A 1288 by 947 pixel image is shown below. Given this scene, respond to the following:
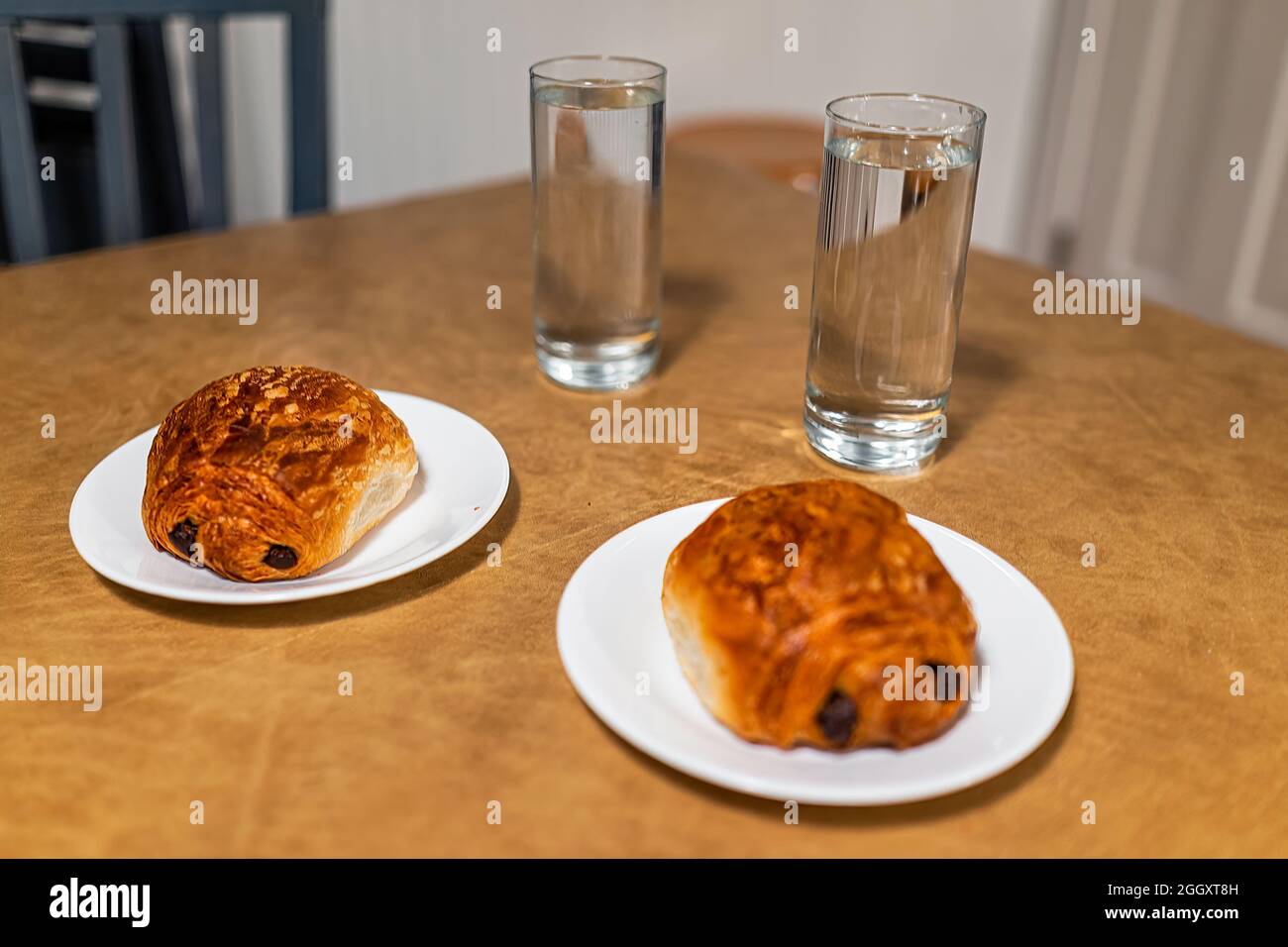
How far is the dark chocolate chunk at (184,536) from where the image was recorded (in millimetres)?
673

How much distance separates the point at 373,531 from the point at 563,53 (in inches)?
76.3

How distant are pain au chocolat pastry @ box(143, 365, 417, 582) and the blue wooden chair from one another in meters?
0.74

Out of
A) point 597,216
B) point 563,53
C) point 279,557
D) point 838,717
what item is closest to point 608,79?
point 597,216

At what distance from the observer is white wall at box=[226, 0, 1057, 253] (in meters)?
2.52

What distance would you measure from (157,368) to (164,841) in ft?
1.86

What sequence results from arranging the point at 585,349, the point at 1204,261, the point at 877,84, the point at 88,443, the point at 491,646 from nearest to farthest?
the point at 491,646 < the point at 88,443 < the point at 585,349 < the point at 1204,261 < the point at 877,84

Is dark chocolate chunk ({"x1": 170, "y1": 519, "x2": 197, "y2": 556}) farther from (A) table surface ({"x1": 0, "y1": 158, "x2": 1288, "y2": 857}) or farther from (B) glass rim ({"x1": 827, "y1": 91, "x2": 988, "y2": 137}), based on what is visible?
(B) glass rim ({"x1": 827, "y1": 91, "x2": 988, "y2": 137})

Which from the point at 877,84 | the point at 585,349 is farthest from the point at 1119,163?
the point at 585,349

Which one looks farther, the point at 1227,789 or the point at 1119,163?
the point at 1119,163

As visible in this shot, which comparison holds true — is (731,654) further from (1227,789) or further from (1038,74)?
(1038,74)

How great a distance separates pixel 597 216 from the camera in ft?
3.00

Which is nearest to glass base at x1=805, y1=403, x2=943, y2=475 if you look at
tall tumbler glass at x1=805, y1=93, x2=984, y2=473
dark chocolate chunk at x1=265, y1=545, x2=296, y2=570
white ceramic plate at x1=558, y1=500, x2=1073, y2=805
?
tall tumbler glass at x1=805, y1=93, x2=984, y2=473

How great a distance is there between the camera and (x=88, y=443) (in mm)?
875
